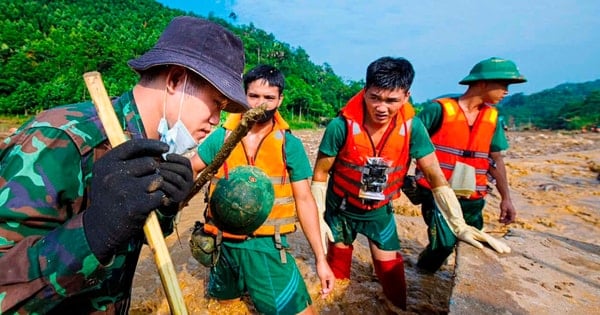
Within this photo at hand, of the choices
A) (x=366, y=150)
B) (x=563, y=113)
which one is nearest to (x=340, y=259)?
(x=366, y=150)

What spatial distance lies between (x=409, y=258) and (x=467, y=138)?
211 cm

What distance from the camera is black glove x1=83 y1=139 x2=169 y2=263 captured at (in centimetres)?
104

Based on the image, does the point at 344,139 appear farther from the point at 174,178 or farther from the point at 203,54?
the point at 174,178

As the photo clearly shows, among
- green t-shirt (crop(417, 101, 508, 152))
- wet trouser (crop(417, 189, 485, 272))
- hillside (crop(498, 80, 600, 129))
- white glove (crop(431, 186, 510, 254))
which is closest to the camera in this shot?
white glove (crop(431, 186, 510, 254))

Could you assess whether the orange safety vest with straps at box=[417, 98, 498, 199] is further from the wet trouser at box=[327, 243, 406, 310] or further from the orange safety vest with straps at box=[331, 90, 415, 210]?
the wet trouser at box=[327, 243, 406, 310]

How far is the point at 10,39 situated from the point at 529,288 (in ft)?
187

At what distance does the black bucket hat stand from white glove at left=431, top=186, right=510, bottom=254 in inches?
104

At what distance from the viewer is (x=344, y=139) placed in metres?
3.67

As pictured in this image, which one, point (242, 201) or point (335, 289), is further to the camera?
point (335, 289)

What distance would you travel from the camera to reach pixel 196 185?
1.63 m

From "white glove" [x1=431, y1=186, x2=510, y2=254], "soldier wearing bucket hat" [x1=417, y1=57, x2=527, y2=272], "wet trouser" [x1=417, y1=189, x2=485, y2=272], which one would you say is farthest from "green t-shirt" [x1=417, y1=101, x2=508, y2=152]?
"white glove" [x1=431, y1=186, x2=510, y2=254]

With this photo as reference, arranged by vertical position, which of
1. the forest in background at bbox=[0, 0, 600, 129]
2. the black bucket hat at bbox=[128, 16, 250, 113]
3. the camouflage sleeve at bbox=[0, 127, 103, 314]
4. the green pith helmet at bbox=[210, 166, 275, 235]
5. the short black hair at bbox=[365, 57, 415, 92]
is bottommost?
the green pith helmet at bbox=[210, 166, 275, 235]

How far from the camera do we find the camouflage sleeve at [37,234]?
3.27 feet

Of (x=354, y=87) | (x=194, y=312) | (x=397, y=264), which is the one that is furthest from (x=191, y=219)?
(x=354, y=87)
